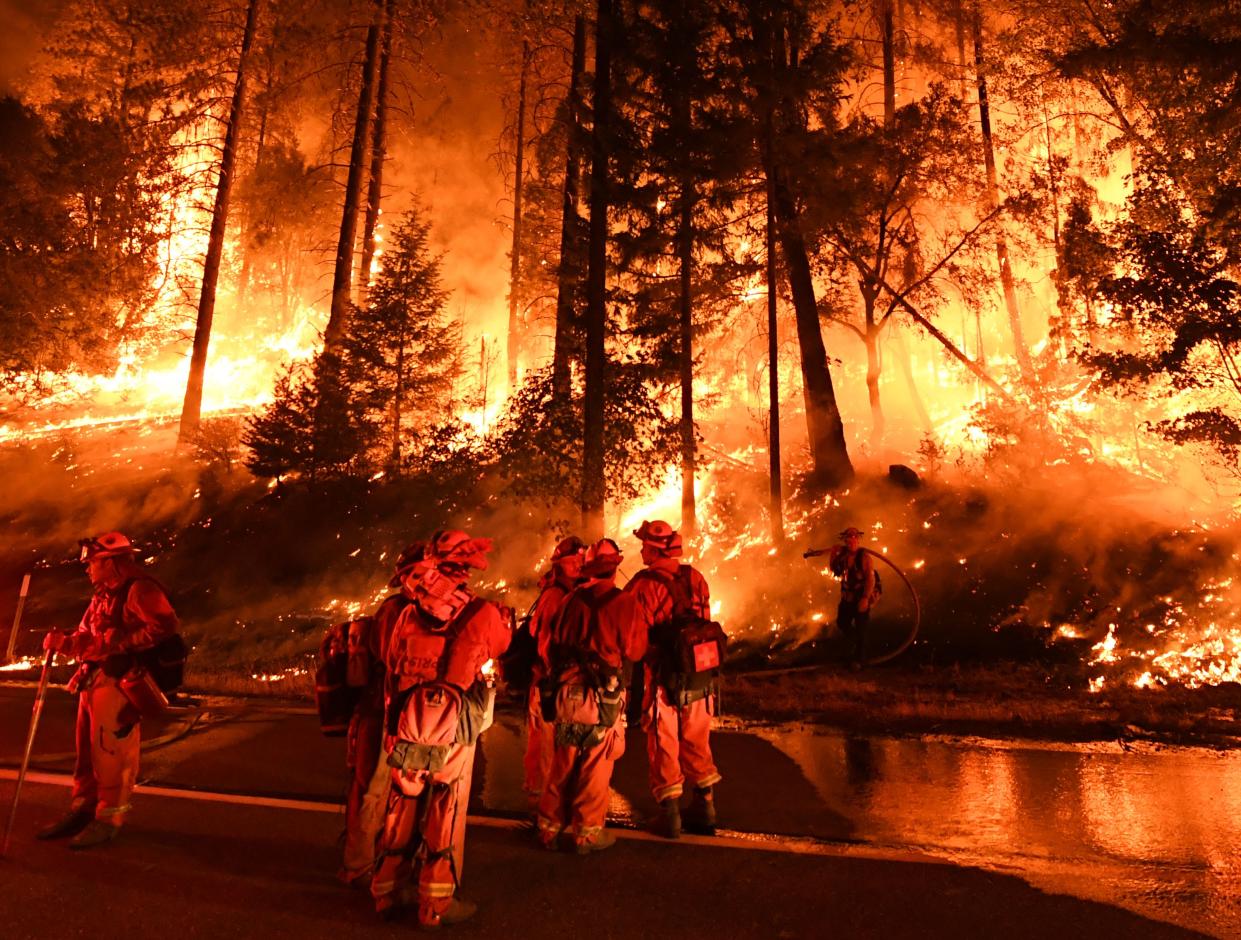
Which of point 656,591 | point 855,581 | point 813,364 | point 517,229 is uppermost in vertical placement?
point 517,229

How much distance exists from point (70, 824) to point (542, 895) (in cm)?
307

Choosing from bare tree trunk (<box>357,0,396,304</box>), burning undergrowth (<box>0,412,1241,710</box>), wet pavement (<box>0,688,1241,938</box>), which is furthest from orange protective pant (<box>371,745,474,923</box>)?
bare tree trunk (<box>357,0,396,304</box>)

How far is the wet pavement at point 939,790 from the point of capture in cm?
459

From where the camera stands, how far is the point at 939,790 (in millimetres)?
6059

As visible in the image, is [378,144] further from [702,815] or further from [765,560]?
[702,815]

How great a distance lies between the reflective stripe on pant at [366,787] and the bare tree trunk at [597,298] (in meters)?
9.22

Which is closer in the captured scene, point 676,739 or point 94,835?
point 94,835

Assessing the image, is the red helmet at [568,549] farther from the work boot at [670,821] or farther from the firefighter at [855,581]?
the firefighter at [855,581]

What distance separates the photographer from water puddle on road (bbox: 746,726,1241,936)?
439 cm

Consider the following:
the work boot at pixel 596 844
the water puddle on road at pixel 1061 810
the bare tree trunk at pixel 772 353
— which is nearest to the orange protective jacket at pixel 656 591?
the work boot at pixel 596 844

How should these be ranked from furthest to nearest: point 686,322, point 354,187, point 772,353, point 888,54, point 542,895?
point 354,187
point 888,54
point 686,322
point 772,353
point 542,895

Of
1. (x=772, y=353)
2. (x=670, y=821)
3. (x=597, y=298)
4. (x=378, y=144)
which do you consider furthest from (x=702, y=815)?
(x=378, y=144)

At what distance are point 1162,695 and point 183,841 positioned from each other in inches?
418

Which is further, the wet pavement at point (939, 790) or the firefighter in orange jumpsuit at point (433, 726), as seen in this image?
the wet pavement at point (939, 790)
